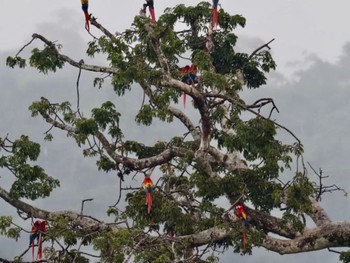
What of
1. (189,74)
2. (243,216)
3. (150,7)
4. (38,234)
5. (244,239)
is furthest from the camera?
A: (189,74)

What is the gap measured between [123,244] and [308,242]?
6.01 metres

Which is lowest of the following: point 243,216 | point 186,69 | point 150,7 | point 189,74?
point 243,216

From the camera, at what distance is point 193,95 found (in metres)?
14.7

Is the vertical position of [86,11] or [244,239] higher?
[86,11]

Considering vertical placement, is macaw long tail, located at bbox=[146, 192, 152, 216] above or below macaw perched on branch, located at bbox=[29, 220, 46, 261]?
Answer: above

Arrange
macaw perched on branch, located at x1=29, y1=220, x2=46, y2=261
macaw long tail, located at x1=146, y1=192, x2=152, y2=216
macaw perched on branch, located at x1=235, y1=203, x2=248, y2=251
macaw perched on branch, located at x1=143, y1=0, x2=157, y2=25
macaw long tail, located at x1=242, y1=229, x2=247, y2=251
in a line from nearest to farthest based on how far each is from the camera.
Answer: macaw perched on branch, located at x1=29, y1=220, x2=46, y2=261 < macaw long tail, located at x1=242, y1=229, x2=247, y2=251 < macaw perched on branch, located at x1=235, y1=203, x2=248, y2=251 < macaw long tail, located at x1=146, y1=192, x2=152, y2=216 < macaw perched on branch, located at x1=143, y1=0, x2=157, y2=25

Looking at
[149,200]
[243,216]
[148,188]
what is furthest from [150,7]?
[243,216]

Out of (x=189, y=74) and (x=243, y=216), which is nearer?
(x=243, y=216)

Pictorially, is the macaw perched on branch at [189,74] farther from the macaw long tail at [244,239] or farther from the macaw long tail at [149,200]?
the macaw long tail at [244,239]

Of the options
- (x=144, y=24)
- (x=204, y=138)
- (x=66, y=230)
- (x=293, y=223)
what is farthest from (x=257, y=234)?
(x=144, y=24)

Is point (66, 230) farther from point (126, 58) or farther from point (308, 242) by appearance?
point (308, 242)

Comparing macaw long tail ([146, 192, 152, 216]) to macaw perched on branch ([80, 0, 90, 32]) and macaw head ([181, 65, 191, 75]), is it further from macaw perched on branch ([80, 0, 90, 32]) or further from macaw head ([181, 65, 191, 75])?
macaw perched on branch ([80, 0, 90, 32])

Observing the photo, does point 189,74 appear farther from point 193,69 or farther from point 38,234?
point 38,234

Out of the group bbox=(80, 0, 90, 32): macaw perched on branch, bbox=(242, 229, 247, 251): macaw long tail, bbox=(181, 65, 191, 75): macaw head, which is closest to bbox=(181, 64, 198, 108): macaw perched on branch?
bbox=(181, 65, 191, 75): macaw head
